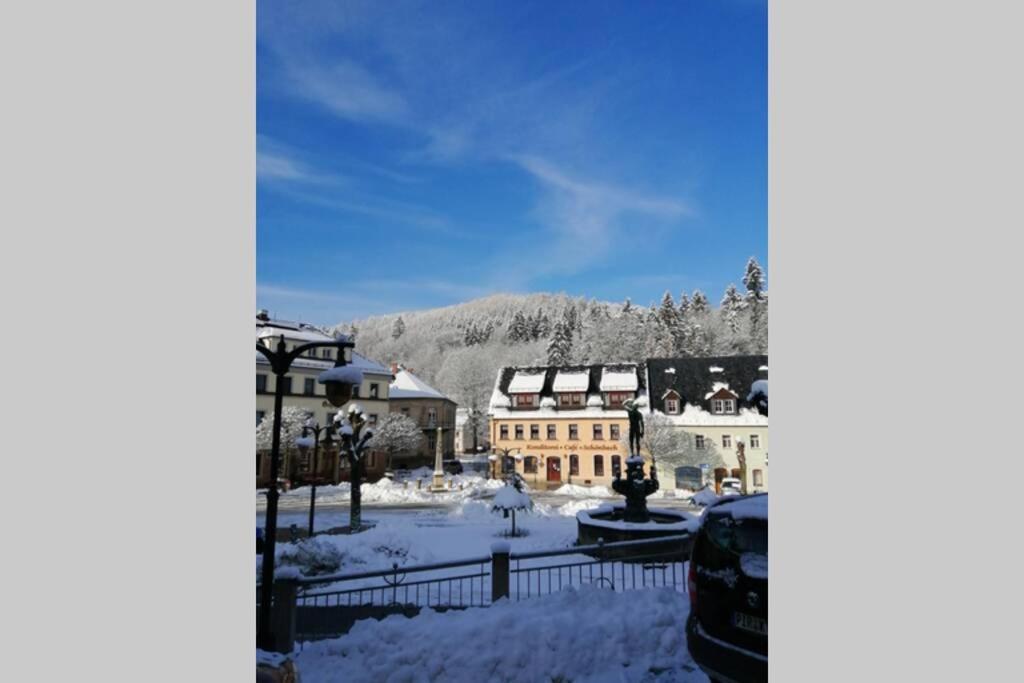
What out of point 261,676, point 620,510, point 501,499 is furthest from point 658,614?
point 501,499

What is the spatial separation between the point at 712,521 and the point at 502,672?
4.11ft

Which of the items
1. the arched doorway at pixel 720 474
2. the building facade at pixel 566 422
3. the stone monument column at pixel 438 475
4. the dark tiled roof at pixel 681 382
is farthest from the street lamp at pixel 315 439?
the building facade at pixel 566 422

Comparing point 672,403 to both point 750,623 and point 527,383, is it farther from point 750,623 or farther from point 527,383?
point 750,623

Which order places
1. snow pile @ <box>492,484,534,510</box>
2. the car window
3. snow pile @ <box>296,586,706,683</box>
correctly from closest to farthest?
the car window, snow pile @ <box>296,586,706,683</box>, snow pile @ <box>492,484,534,510</box>

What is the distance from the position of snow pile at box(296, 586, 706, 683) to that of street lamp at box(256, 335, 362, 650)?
0.75 meters

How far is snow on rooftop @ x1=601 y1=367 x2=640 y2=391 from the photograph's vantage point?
16.0 meters

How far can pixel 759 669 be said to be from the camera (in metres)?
1.95

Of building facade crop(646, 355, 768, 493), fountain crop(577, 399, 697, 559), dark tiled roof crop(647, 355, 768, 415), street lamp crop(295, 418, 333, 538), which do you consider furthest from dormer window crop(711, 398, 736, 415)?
street lamp crop(295, 418, 333, 538)

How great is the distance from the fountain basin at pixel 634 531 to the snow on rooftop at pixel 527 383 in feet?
30.3

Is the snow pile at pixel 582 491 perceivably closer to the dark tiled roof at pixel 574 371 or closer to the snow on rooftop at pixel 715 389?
the dark tiled roof at pixel 574 371

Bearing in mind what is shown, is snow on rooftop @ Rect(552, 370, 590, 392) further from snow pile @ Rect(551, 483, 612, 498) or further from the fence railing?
the fence railing

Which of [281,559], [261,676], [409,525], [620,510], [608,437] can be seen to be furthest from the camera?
[608,437]

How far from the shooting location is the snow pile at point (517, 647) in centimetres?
262
